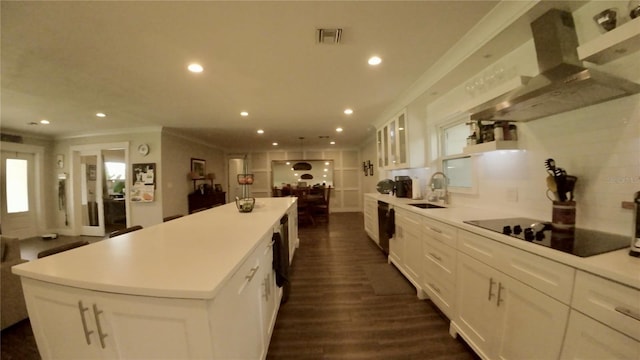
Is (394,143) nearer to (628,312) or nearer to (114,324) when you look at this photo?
(628,312)

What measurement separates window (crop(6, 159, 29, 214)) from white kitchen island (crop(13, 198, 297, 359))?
6734mm

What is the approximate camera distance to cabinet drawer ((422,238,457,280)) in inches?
65.9

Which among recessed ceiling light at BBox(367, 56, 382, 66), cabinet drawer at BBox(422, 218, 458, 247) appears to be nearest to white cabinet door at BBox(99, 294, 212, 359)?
cabinet drawer at BBox(422, 218, 458, 247)

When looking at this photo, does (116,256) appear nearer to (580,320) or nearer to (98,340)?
(98,340)

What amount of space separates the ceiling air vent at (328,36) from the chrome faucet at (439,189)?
2093 mm

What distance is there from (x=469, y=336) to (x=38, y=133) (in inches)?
348

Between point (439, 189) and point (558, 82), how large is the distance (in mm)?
1893

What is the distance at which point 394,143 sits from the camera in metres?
3.70

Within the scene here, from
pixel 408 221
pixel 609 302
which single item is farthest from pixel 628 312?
pixel 408 221

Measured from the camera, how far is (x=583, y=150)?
1337 mm

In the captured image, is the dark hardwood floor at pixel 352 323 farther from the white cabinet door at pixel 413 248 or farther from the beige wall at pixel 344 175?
the beige wall at pixel 344 175

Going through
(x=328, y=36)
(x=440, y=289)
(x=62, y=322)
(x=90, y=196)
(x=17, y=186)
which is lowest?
(x=440, y=289)

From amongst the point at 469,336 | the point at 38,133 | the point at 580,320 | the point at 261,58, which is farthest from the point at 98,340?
the point at 38,133

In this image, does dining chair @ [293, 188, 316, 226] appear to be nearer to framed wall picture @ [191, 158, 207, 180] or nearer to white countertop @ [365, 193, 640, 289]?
framed wall picture @ [191, 158, 207, 180]
